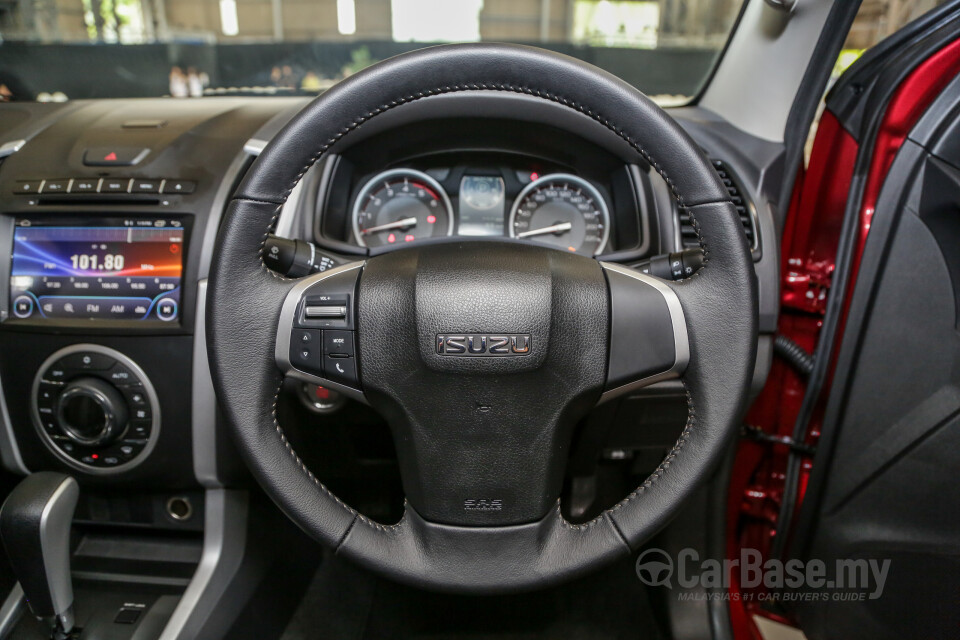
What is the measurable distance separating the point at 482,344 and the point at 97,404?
2.26 ft

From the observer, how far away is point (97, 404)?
3.32 feet

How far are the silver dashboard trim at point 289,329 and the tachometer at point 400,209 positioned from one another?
46 centimetres

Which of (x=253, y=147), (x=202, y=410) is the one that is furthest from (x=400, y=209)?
(x=202, y=410)

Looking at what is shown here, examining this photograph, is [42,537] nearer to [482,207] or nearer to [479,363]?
[479,363]

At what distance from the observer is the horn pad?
708 millimetres

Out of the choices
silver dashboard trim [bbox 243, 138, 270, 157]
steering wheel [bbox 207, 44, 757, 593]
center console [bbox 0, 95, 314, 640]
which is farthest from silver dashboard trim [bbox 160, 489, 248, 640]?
silver dashboard trim [bbox 243, 138, 270, 157]

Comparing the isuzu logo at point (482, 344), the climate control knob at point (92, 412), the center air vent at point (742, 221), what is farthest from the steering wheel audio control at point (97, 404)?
the center air vent at point (742, 221)

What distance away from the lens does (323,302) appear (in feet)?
2.42

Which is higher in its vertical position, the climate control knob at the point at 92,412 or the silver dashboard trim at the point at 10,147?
the silver dashboard trim at the point at 10,147

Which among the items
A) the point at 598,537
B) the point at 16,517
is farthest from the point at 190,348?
the point at 598,537

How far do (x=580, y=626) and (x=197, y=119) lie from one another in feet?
4.35

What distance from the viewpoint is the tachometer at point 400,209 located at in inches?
47.8

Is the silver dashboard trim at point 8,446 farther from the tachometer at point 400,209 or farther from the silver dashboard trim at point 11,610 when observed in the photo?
the tachometer at point 400,209

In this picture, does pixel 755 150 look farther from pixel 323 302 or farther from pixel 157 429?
pixel 157 429
